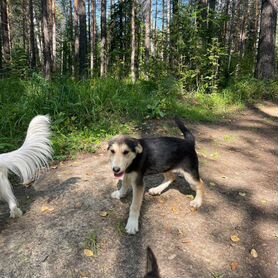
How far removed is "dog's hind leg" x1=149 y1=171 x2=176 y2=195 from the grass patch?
1852 mm

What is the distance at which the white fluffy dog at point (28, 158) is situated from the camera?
329 cm

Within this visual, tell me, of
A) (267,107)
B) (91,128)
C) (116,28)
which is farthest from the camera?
(116,28)

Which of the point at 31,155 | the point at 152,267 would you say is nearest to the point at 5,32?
the point at 31,155

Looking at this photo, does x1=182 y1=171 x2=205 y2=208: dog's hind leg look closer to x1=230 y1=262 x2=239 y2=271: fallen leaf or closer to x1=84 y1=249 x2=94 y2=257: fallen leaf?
x1=230 y1=262 x2=239 y2=271: fallen leaf

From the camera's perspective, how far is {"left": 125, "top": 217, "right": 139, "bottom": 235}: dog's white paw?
3516 millimetres

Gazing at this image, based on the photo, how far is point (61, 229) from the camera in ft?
11.8

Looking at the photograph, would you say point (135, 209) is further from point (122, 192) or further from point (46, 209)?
point (46, 209)

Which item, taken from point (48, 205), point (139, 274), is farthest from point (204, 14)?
point (139, 274)

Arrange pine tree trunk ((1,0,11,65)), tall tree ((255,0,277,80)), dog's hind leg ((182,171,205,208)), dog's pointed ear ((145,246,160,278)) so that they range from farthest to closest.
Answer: pine tree trunk ((1,0,11,65)) → tall tree ((255,0,277,80)) → dog's hind leg ((182,171,205,208)) → dog's pointed ear ((145,246,160,278))

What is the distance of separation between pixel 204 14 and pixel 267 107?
3710 mm

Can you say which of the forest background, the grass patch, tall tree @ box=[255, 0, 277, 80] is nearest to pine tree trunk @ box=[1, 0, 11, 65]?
the forest background

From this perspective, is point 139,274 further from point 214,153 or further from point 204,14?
point 204,14

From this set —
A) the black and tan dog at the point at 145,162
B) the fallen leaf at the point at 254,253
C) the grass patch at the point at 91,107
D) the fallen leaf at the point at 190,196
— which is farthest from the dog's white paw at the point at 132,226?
the grass patch at the point at 91,107

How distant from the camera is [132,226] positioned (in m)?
3.52
